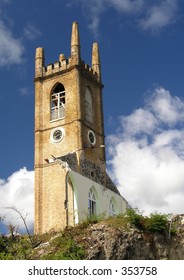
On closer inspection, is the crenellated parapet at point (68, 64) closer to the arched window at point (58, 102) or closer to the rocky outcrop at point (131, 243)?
the arched window at point (58, 102)

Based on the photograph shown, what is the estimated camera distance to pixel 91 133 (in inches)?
1508

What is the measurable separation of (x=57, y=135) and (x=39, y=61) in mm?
7428

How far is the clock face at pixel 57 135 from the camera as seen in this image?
121ft

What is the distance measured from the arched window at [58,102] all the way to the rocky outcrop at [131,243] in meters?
14.9

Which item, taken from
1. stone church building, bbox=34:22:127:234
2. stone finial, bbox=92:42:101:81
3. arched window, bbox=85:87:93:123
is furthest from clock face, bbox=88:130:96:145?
stone finial, bbox=92:42:101:81

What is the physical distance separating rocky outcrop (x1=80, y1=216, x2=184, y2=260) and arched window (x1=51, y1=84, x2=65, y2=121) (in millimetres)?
14852

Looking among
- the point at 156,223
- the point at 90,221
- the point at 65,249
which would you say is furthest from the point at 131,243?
the point at 65,249

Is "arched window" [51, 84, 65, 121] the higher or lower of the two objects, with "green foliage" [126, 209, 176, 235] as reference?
higher

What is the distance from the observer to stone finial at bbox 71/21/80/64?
Result: 3875cm

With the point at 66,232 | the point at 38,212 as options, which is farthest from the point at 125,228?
the point at 38,212

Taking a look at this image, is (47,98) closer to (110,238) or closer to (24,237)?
(24,237)

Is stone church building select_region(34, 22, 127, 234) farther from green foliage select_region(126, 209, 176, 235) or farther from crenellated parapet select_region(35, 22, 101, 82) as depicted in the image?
green foliage select_region(126, 209, 176, 235)

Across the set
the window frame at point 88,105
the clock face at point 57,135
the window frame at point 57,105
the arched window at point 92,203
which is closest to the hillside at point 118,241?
the arched window at point 92,203
